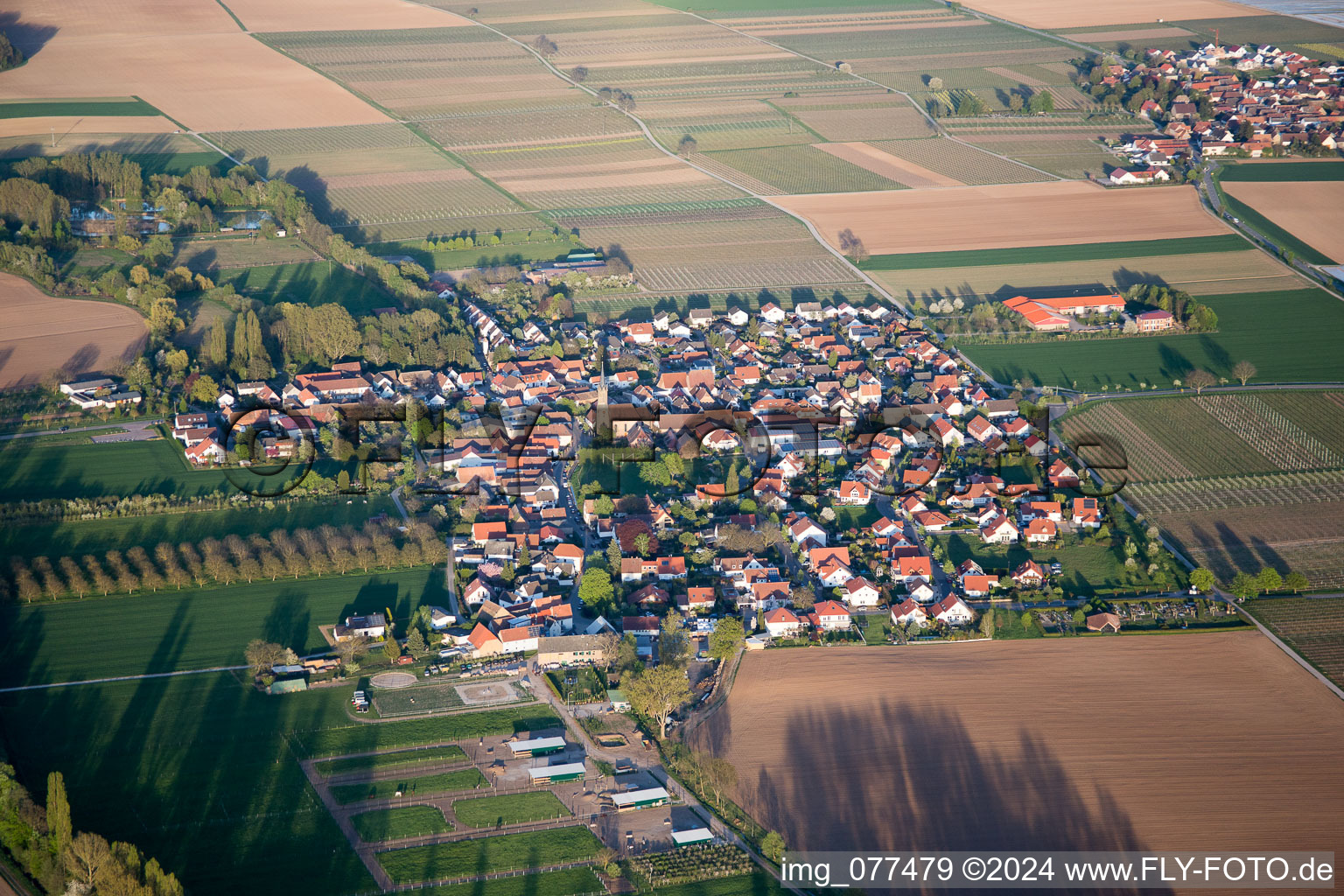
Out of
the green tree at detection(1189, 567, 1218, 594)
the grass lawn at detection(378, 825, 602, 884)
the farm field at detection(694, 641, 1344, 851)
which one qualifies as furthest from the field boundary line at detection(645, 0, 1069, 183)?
the grass lawn at detection(378, 825, 602, 884)

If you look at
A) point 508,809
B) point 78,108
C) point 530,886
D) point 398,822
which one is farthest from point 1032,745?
point 78,108

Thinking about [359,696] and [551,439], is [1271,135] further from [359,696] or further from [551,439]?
[359,696]

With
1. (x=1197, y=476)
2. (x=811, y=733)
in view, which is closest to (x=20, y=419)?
(x=811, y=733)

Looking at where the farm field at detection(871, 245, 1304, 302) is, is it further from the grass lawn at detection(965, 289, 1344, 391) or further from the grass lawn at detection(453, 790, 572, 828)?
the grass lawn at detection(453, 790, 572, 828)

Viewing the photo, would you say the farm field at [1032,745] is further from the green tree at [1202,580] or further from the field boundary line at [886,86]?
the field boundary line at [886,86]

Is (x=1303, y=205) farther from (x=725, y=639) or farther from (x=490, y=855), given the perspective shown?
(x=490, y=855)

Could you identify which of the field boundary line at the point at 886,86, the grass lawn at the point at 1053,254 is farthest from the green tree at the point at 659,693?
the field boundary line at the point at 886,86
